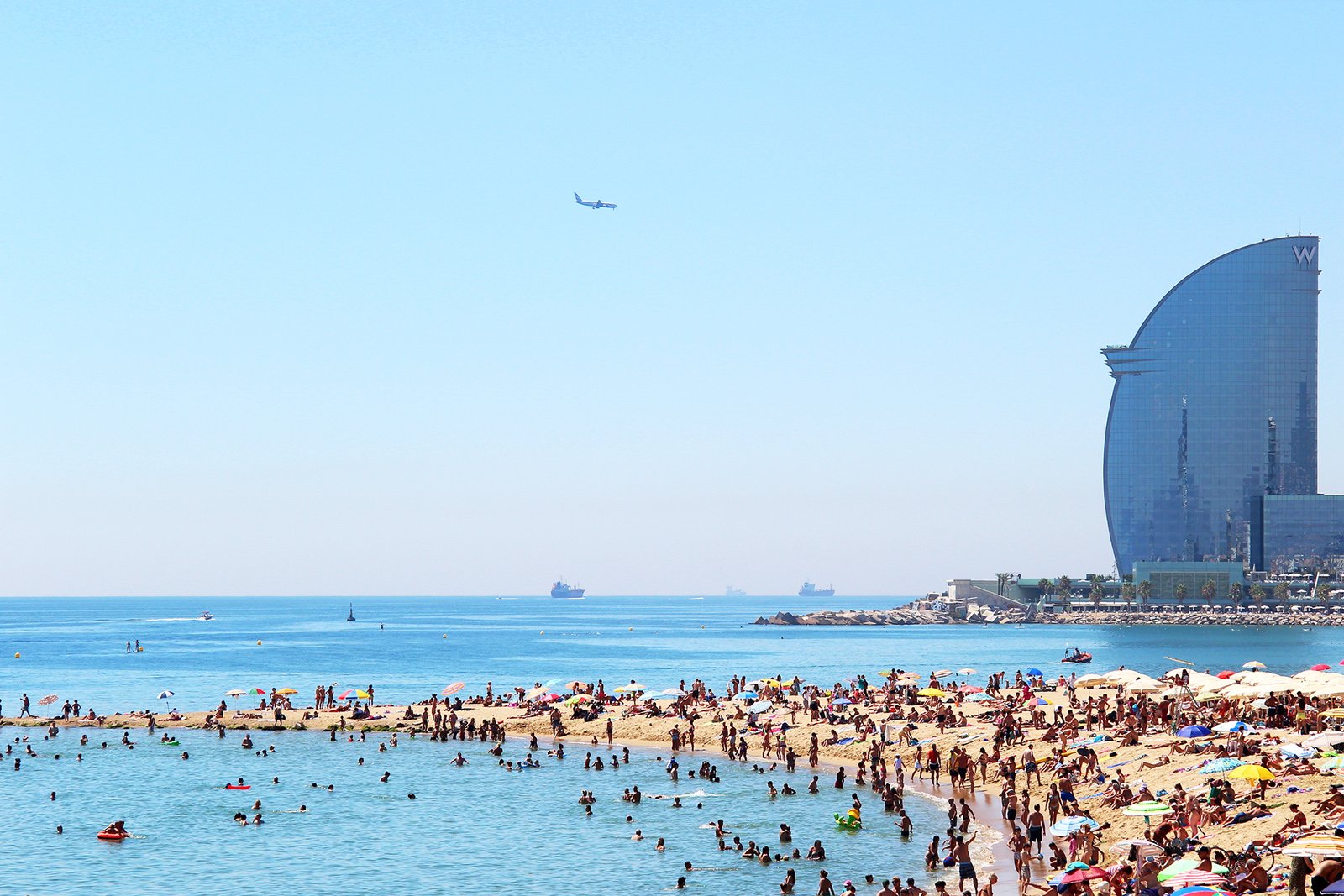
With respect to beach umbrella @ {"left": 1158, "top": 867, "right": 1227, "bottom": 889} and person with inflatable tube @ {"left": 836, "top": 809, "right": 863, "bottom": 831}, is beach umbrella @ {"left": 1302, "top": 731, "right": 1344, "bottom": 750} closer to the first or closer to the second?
person with inflatable tube @ {"left": 836, "top": 809, "right": 863, "bottom": 831}

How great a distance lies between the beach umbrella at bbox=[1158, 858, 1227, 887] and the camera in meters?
25.0

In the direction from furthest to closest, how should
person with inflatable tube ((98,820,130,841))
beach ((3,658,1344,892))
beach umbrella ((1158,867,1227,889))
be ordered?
person with inflatable tube ((98,820,130,841)) → beach ((3,658,1344,892)) → beach umbrella ((1158,867,1227,889))

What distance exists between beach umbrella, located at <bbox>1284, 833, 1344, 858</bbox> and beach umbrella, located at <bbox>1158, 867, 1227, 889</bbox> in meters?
1.50

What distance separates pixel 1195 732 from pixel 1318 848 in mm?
17846

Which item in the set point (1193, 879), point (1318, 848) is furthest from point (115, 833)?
point (1318, 848)

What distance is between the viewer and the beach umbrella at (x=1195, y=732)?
132ft

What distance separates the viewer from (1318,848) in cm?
2320

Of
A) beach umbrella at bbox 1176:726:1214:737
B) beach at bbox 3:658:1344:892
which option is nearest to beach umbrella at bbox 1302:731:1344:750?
beach at bbox 3:658:1344:892

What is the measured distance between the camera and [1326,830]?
26938 mm

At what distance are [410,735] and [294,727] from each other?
258 inches

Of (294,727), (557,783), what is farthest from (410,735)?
(557,783)

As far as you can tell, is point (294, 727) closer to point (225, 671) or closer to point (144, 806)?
point (144, 806)

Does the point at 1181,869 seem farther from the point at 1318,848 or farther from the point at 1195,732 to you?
the point at 1195,732

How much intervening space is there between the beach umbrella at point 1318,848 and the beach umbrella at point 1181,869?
1.74 metres
